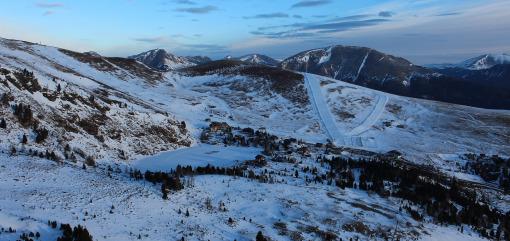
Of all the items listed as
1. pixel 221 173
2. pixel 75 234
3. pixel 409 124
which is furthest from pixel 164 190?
pixel 409 124

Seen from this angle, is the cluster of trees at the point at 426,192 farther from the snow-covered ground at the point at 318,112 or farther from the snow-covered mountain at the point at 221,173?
the snow-covered ground at the point at 318,112

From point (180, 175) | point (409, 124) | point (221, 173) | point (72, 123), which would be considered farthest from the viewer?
point (409, 124)

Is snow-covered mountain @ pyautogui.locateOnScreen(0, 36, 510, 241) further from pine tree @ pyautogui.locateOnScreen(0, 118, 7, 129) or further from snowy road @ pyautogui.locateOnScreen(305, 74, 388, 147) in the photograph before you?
snowy road @ pyautogui.locateOnScreen(305, 74, 388, 147)

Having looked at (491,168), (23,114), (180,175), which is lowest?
(491,168)

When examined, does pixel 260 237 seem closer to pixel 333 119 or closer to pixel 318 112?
pixel 333 119

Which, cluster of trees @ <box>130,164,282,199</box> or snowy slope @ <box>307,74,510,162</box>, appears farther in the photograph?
snowy slope @ <box>307,74,510,162</box>

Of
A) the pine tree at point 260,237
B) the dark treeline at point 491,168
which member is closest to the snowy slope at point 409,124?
the dark treeline at point 491,168

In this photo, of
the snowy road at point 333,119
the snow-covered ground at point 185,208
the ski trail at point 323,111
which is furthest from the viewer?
the ski trail at point 323,111

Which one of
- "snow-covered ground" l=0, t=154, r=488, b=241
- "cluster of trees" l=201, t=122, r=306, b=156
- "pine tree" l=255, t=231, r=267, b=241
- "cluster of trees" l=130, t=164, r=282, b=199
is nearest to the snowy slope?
"cluster of trees" l=201, t=122, r=306, b=156

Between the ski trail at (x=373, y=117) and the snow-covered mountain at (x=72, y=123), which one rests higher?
the snow-covered mountain at (x=72, y=123)
